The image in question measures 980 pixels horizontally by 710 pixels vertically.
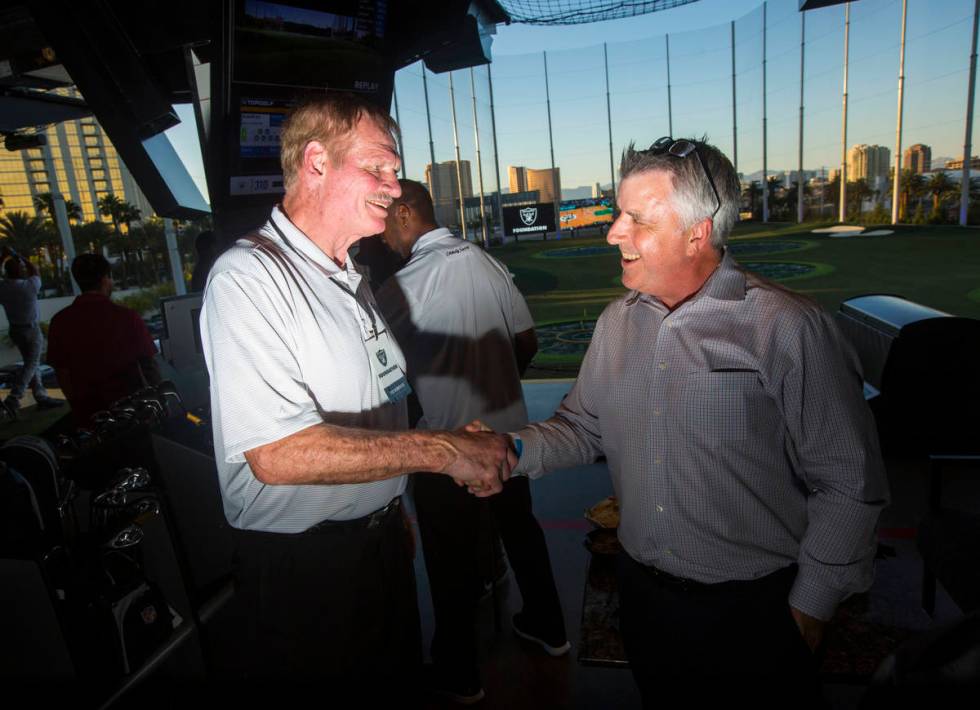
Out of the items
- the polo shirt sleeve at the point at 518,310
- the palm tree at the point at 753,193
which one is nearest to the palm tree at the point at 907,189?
the palm tree at the point at 753,193

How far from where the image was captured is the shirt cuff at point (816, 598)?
1295 millimetres

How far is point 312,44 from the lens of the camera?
2.87 meters

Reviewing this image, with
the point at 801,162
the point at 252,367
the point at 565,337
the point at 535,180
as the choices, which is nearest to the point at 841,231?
the point at 801,162

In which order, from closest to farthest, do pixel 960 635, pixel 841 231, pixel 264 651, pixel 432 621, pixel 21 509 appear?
pixel 960 635 → pixel 264 651 → pixel 21 509 → pixel 432 621 → pixel 841 231

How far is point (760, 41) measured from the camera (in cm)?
1251

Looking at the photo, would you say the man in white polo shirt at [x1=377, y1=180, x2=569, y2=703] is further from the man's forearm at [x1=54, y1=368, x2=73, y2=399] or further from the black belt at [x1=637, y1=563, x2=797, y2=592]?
the man's forearm at [x1=54, y1=368, x2=73, y2=399]

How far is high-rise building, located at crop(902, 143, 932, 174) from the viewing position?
33.0ft

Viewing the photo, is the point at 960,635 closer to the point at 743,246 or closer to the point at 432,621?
the point at 432,621

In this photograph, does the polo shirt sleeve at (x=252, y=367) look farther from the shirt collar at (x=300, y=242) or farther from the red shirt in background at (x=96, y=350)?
the red shirt in background at (x=96, y=350)

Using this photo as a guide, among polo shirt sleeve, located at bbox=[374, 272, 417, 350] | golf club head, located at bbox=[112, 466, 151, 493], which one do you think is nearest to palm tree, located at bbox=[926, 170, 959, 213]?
polo shirt sleeve, located at bbox=[374, 272, 417, 350]

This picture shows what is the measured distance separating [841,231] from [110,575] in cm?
1382

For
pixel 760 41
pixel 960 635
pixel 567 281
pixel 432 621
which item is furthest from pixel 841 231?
pixel 960 635

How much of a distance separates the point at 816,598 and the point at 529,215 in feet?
47.2

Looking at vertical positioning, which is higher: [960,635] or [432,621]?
[960,635]
